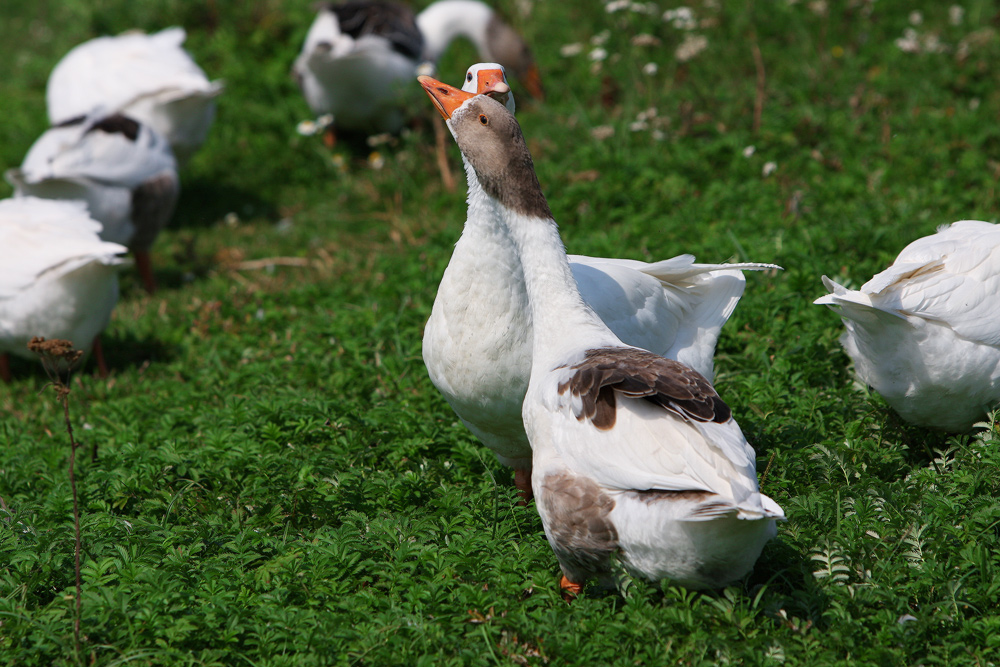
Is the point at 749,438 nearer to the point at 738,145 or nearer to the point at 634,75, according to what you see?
the point at 738,145

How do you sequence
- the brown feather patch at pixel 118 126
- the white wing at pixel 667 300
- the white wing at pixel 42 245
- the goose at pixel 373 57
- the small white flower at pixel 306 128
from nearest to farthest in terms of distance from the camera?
the white wing at pixel 667 300, the white wing at pixel 42 245, the brown feather patch at pixel 118 126, the goose at pixel 373 57, the small white flower at pixel 306 128

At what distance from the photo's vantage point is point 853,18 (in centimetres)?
895

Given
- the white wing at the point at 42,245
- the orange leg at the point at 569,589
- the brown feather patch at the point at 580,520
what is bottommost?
the white wing at the point at 42,245

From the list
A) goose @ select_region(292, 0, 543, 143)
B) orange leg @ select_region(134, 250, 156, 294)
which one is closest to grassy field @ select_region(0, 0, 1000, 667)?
orange leg @ select_region(134, 250, 156, 294)

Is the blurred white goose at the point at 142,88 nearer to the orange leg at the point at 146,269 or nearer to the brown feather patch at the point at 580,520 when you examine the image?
the orange leg at the point at 146,269

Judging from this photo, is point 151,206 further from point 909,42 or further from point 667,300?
point 909,42

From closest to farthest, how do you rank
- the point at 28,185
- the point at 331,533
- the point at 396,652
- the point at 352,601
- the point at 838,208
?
the point at 396,652
the point at 352,601
the point at 331,533
the point at 838,208
the point at 28,185

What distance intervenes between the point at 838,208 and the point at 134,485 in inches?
193

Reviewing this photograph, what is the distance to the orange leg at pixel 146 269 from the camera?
7.28 metres

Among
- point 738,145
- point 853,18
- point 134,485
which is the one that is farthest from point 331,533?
point 853,18

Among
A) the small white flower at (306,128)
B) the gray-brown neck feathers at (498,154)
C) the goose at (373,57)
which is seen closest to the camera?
the gray-brown neck feathers at (498,154)

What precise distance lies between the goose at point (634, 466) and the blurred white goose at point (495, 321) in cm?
22

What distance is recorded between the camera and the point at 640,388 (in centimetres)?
280

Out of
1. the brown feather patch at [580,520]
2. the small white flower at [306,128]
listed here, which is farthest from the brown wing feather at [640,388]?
the small white flower at [306,128]
